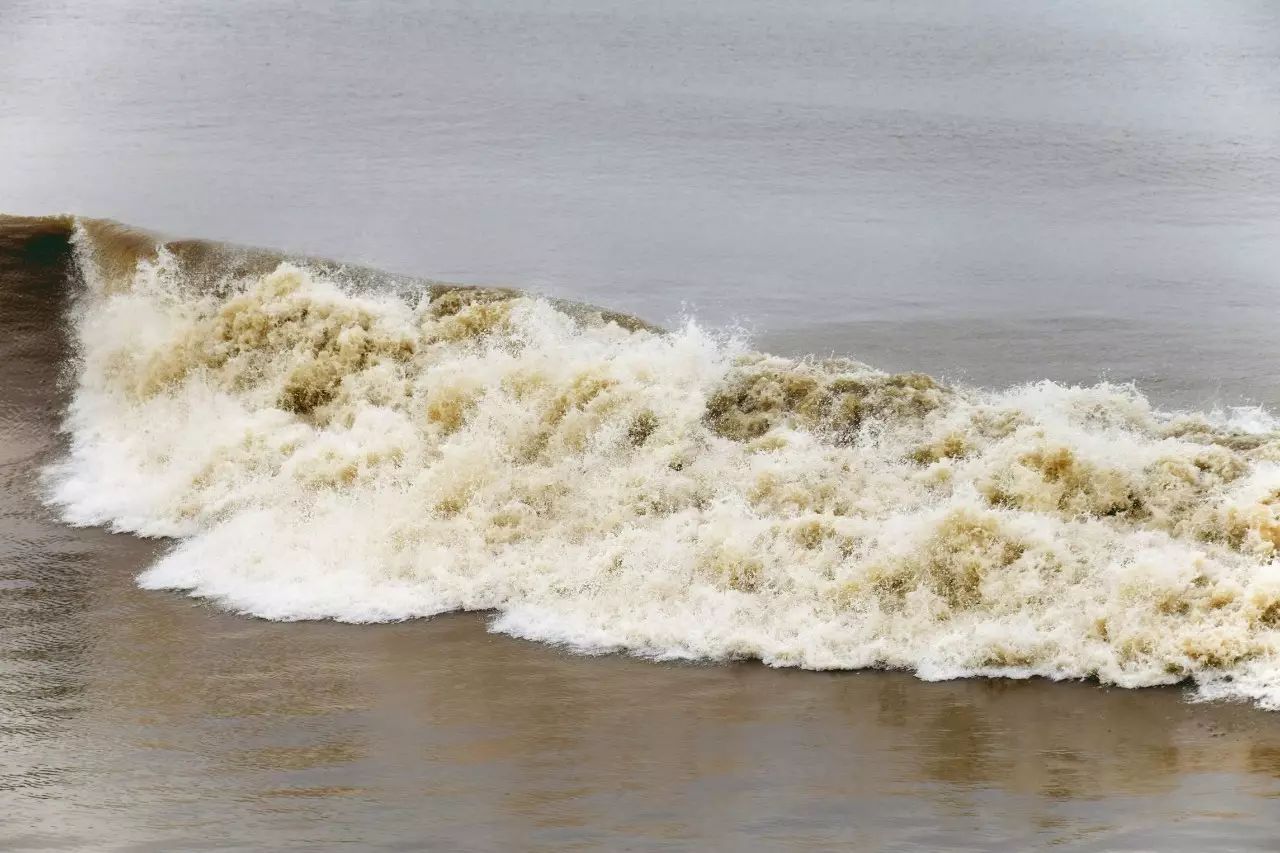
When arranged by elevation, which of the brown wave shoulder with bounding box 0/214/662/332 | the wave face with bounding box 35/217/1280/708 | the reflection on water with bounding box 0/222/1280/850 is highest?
the brown wave shoulder with bounding box 0/214/662/332

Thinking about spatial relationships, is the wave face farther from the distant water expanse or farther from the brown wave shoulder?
the brown wave shoulder

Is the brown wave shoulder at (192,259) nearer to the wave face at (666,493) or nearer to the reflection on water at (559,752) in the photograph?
the wave face at (666,493)

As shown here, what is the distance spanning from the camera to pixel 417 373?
1143 cm

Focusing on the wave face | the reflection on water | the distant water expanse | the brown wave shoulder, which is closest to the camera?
the reflection on water

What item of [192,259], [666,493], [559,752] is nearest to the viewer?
[559,752]

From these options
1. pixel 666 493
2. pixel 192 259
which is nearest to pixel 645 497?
pixel 666 493

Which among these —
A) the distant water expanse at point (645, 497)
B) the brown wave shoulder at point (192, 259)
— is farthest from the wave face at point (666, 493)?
the brown wave shoulder at point (192, 259)

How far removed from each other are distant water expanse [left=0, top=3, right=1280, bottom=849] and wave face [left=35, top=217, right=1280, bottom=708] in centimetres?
3

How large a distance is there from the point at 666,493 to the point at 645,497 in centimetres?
14

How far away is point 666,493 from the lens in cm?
914

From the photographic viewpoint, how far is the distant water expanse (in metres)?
6.12

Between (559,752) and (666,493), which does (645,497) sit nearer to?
(666,493)

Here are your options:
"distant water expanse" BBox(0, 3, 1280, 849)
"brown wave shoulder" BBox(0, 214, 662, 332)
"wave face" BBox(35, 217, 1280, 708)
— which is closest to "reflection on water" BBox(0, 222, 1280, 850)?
"distant water expanse" BBox(0, 3, 1280, 849)

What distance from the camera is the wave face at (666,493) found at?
7.38 meters
